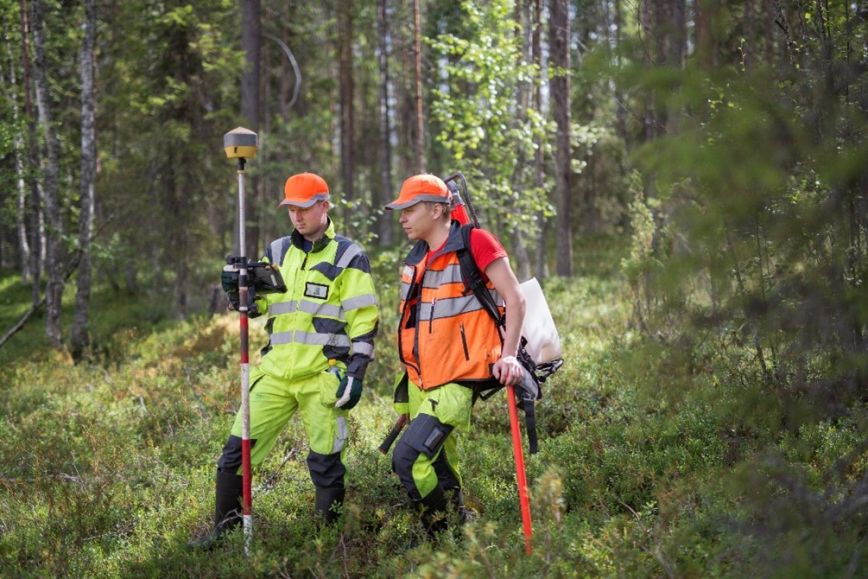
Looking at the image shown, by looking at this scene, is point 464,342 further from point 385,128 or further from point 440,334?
point 385,128

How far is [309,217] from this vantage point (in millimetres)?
5266

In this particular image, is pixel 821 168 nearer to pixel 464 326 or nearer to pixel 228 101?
pixel 464 326

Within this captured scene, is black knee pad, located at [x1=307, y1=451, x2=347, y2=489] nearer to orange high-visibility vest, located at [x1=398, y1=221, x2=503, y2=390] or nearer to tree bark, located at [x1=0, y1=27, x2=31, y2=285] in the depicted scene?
orange high-visibility vest, located at [x1=398, y1=221, x2=503, y2=390]

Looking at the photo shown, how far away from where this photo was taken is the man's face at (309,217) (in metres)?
5.25

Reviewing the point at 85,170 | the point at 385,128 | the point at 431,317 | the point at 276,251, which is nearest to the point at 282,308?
the point at 276,251

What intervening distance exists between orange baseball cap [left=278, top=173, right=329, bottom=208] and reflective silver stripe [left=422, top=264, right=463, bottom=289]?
962 mm

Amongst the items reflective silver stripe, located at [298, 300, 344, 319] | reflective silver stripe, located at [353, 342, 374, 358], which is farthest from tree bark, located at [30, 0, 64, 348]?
reflective silver stripe, located at [353, 342, 374, 358]

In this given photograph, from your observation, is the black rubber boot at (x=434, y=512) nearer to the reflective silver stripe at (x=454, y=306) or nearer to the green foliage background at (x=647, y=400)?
the green foliage background at (x=647, y=400)

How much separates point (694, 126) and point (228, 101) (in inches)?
896

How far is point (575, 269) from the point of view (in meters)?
20.3

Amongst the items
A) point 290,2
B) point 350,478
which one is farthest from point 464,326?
point 290,2

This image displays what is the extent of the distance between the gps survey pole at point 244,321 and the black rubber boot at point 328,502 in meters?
0.47

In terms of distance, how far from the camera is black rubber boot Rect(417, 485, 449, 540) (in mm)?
4805

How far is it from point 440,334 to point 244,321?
136cm
